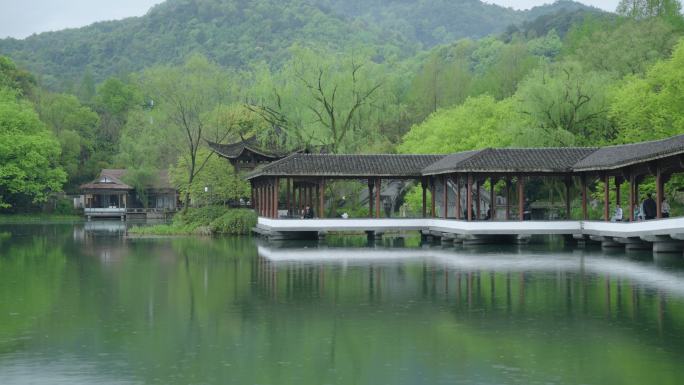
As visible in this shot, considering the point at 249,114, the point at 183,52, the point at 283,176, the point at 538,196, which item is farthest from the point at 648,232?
the point at 183,52

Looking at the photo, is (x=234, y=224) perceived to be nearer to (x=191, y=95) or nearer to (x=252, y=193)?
(x=252, y=193)

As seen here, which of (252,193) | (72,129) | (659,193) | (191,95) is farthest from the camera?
(72,129)

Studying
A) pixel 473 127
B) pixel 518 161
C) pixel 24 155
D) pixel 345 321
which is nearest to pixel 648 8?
pixel 473 127

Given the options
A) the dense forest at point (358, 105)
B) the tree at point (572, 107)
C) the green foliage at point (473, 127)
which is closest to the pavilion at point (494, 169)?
the tree at point (572, 107)

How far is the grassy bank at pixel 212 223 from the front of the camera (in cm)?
4581

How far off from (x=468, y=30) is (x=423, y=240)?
14737 centimetres

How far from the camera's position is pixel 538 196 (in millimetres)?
49312

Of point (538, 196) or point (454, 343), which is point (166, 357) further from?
point (538, 196)

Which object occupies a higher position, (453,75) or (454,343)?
(453,75)

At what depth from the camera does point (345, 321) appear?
54.8 feet

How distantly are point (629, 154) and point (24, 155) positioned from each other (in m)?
46.0

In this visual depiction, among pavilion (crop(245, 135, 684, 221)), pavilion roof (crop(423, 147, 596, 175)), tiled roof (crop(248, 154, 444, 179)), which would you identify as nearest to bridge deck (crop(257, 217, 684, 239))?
pavilion (crop(245, 135, 684, 221))

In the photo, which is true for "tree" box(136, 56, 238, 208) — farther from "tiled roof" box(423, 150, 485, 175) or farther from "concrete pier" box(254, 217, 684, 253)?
"tiled roof" box(423, 150, 485, 175)

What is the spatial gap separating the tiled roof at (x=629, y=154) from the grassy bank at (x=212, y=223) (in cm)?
1712
